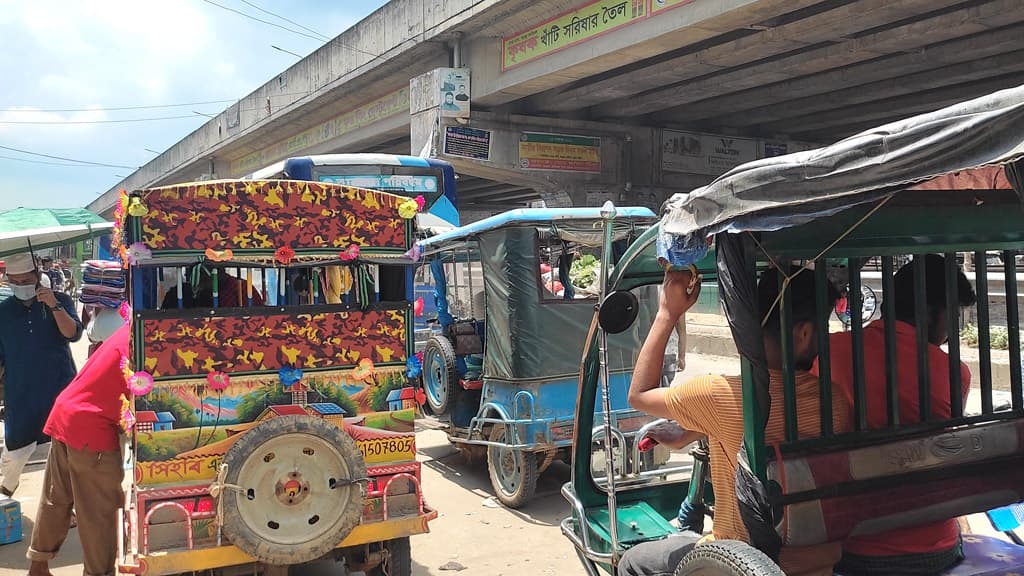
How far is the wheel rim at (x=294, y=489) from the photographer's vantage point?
3.59 meters

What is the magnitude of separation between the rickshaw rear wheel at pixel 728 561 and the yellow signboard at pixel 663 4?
10027 millimetres

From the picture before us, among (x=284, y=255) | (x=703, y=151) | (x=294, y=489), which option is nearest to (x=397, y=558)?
(x=294, y=489)

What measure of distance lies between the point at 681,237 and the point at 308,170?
9.62 meters

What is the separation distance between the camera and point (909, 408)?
2.79 metres

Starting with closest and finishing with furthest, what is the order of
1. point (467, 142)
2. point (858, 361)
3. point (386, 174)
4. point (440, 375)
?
point (858, 361)
point (440, 375)
point (386, 174)
point (467, 142)

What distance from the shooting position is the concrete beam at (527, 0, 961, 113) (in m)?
10.8

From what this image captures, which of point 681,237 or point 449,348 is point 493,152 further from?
point 681,237

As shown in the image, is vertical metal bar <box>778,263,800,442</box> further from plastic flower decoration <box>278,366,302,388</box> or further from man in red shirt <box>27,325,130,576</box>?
man in red shirt <box>27,325,130,576</box>

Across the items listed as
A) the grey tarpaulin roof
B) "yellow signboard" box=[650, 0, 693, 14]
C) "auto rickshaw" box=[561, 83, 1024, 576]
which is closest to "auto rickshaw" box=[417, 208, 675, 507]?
"auto rickshaw" box=[561, 83, 1024, 576]

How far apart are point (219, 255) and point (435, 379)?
4.23 m

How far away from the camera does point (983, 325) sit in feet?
9.28

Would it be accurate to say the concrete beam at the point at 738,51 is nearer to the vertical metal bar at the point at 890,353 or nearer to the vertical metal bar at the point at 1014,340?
the vertical metal bar at the point at 1014,340

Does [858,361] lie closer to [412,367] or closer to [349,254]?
[412,367]

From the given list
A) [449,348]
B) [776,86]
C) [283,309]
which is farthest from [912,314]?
[776,86]
